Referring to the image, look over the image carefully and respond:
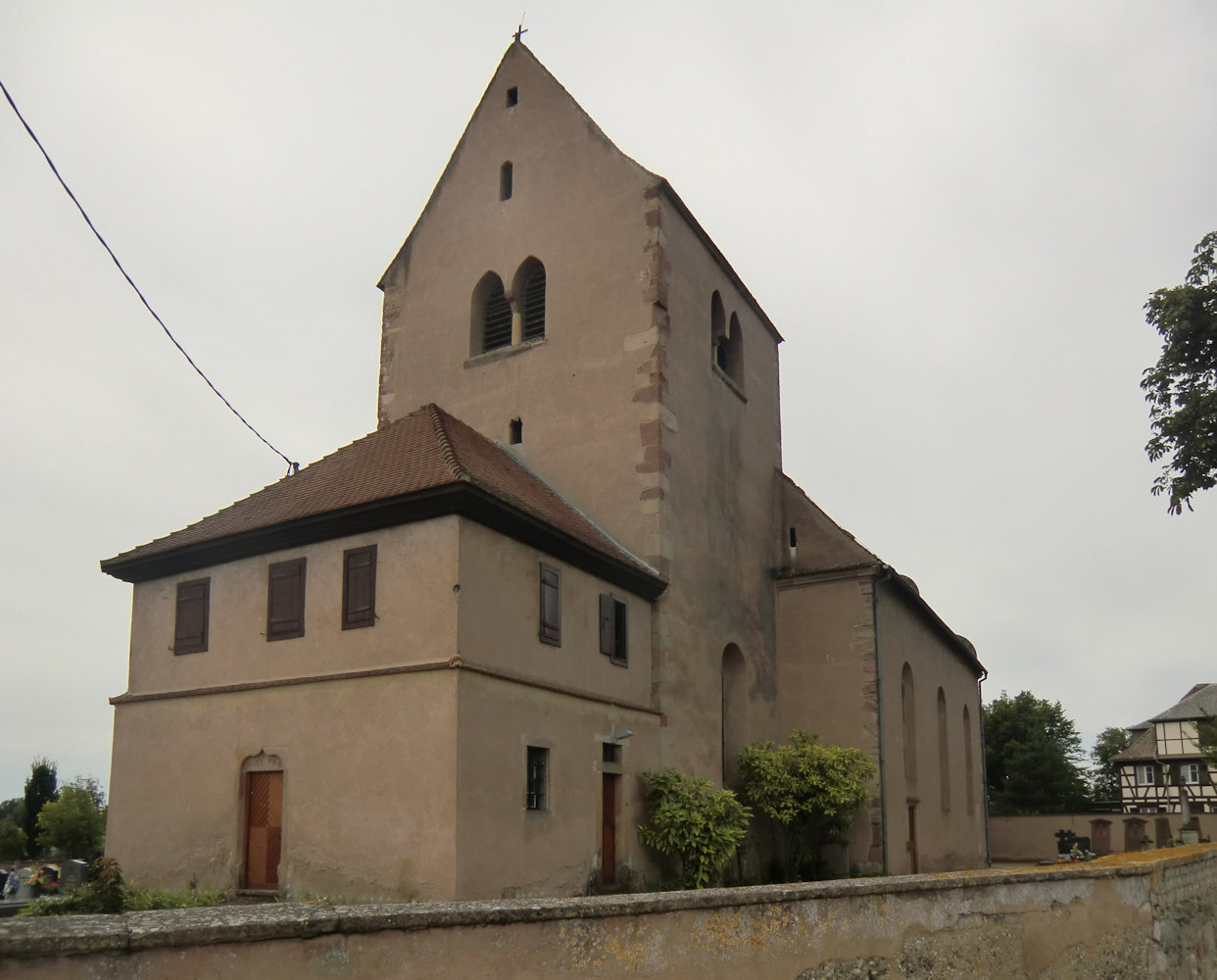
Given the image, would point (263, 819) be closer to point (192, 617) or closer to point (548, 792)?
point (192, 617)

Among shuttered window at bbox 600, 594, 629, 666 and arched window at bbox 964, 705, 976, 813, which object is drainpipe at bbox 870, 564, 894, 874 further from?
arched window at bbox 964, 705, 976, 813

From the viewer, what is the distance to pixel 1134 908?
11062 millimetres

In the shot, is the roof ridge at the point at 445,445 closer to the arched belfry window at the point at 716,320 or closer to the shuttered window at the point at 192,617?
the shuttered window at the point at 192,617

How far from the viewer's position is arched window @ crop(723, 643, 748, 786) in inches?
862

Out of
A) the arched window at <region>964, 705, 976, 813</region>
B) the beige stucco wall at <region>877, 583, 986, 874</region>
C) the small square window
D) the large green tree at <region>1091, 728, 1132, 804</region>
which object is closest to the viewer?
the small square window

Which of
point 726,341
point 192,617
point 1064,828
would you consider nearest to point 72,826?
point 192,617

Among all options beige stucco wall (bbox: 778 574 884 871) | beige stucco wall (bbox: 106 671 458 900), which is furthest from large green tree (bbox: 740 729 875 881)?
beige stucco wall (bbox: 106 671 458 900)

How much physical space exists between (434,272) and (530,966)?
19.6 m

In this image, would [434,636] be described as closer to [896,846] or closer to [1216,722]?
[896,846]

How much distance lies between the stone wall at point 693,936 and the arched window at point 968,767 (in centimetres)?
2206

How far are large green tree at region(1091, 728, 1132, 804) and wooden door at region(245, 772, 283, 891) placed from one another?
61.6 metres

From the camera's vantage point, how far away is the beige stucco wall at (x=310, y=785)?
14.5 metres

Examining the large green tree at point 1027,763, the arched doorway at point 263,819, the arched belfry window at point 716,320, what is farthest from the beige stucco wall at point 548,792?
the large green tree at point 1027,763

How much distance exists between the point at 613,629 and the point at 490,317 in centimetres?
811
